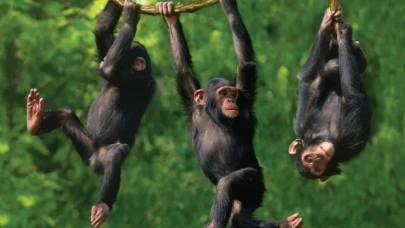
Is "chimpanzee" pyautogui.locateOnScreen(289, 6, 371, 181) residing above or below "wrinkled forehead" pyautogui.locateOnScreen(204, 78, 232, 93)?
below

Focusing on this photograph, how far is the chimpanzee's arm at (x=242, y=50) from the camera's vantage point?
11070mm

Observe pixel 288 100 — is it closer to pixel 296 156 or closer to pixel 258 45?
pixel 258 45

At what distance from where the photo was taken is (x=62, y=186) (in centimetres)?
1972

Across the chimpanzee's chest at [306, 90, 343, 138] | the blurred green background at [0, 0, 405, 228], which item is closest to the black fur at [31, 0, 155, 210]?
the chimpanzee's chest at [306, 90, 343, 138]

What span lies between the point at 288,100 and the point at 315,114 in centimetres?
744

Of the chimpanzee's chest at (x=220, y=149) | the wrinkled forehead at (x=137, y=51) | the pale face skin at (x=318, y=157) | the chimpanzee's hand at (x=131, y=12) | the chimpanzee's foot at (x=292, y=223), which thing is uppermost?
the chimpanzee's hand at (x=131, y=12)

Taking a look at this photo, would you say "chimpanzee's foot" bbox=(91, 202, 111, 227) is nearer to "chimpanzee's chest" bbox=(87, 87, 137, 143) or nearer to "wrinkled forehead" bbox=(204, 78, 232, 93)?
"chimpanzee's chest" bbox=(87, 87, 137, 143)

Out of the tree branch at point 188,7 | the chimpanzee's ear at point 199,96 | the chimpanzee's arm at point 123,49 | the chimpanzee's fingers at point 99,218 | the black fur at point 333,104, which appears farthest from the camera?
the chimpanzee's fingers at point 99,218

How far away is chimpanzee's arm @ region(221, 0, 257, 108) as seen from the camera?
36.3ft

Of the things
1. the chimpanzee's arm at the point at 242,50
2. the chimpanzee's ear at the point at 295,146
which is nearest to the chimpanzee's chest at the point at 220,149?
the chimpanzee's arm at the point at 242,50

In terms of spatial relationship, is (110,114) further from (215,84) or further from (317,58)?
(317,58)

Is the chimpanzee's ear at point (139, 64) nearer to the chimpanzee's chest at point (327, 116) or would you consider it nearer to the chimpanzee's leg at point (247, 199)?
the chimpanzee's chest at point (327, 116)

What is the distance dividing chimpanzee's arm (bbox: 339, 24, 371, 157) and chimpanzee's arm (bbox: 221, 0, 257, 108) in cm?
79

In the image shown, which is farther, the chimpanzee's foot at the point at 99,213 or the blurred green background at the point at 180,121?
the blurred green background at the point at 180,121
